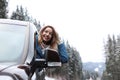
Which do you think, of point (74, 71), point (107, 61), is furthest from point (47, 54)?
point (107, 61)

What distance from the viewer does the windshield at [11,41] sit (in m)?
5.10

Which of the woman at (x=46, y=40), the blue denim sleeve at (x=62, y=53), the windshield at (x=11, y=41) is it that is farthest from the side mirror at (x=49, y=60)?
the blue denim sleeve at (x=62, y=53)

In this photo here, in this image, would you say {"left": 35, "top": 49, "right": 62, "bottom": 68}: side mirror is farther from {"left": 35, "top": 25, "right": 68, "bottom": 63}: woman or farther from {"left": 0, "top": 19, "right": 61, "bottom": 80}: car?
{"left": 35, "top": 25, "right": 68, "bottom": 63}: woman

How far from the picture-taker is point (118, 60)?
127312 mm

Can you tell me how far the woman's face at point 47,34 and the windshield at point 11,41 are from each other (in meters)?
0.41

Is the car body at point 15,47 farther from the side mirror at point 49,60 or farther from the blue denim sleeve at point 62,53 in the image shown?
the blue denim sleeve at point 62,53

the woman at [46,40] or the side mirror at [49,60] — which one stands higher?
the woman at [46,40]

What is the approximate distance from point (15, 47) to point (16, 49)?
0.06 m

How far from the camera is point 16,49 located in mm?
5277

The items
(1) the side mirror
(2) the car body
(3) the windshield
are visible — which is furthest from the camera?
(1) the side mirror

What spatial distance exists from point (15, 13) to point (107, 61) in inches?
1450

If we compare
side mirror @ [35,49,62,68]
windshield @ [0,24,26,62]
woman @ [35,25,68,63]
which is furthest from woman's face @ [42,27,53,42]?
side mirror @ [35,49,62,68]

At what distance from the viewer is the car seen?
182 inches

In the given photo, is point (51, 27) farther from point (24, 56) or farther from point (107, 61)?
point (107, 61)
